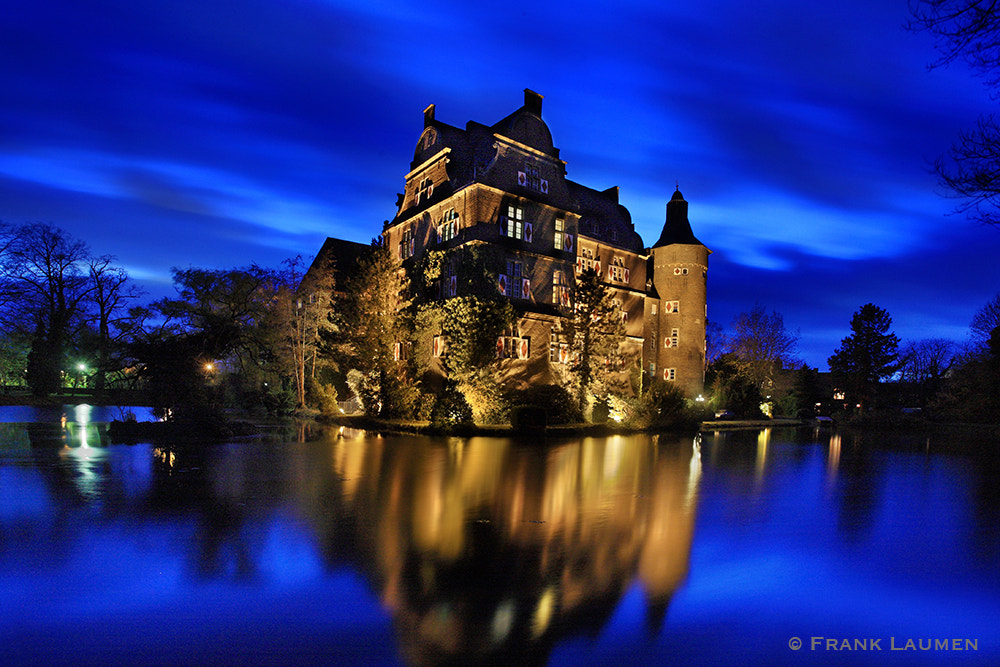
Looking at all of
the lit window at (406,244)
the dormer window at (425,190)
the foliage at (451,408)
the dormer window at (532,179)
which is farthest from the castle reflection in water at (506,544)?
the dormer window at (425,190)

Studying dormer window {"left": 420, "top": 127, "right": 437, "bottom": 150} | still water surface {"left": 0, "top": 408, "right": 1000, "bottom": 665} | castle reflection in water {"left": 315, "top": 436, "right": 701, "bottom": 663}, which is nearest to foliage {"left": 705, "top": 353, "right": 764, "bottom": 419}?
dormer window {"left": 420, "top": 127, "right": 437, "bottom": 150}

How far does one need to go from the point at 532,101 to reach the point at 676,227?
771 inches

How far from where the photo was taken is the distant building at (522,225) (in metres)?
29.9

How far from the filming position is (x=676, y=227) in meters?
46.1

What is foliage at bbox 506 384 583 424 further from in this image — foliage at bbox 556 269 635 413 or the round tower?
the round tower

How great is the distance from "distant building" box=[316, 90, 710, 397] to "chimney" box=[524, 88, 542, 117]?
65 millimetres

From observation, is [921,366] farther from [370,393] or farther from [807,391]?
[370,393]

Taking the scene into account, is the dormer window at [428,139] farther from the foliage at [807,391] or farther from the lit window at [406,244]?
the foliage at [807,391]

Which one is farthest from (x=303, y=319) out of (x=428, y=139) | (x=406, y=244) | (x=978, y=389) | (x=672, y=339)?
(x=978, y=389)

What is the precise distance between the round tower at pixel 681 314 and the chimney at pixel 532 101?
1840 cm

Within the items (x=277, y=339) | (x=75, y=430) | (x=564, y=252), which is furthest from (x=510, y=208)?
(x=75, y=430)

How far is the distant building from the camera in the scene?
2986 centimetres

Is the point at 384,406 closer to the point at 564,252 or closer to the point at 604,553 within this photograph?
the point at 564,252

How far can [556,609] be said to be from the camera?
5051 mm
